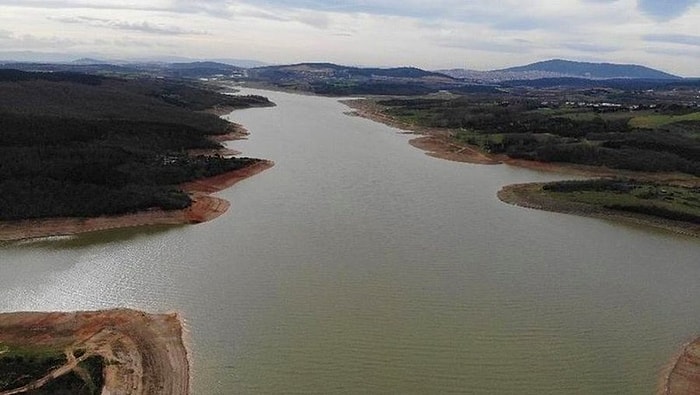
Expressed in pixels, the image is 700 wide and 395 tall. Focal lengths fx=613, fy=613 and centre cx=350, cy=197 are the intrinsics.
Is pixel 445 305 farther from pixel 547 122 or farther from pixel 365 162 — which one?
pixel 547 122

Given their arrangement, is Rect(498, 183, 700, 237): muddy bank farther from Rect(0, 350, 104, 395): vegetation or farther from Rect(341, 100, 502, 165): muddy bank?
Rect(0, 350, 104, 395): vegetation

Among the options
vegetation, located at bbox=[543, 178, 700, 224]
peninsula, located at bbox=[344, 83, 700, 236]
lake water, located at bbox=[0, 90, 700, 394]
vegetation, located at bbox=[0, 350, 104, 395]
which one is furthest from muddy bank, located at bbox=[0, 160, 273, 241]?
vegetation, located at bbox=[543, 178, 700, 224]

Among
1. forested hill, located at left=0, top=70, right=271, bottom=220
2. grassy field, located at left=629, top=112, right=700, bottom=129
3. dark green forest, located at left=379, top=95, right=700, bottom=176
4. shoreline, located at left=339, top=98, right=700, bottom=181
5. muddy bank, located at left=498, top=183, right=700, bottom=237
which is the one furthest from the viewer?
grassy field, located at left=629, top=112, right=700, bottom=129

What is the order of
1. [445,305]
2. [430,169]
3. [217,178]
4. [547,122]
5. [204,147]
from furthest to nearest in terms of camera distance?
1. [547,122]
2. [204,147]
3. [430,169]
4. [217,178]
5. [445,305]

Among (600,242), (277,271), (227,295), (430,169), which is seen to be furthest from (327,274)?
(430,169)

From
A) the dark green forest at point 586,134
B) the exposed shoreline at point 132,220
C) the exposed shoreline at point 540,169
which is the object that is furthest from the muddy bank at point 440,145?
the exposed shoreline at point 132,220

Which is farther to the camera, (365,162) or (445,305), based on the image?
(365,162)
